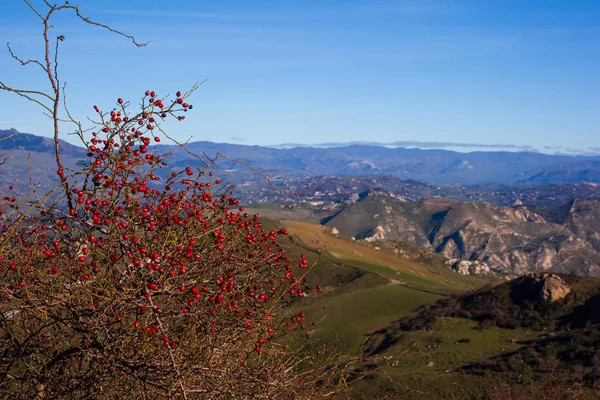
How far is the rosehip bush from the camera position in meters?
5.80

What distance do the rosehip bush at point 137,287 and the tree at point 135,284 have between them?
21 mm

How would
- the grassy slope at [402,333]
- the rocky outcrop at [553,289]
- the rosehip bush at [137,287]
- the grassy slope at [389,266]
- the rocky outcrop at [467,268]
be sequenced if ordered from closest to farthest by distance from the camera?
1. the rosehip bush at [137,287]
2. the grassy slope at [402,333]
3. the rocky outcrop at [553,289]
4. the grassy slope at [389,266]
5. the rocky outcrop at [467,268]

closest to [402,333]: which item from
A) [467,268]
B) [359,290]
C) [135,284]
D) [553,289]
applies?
[553,289]

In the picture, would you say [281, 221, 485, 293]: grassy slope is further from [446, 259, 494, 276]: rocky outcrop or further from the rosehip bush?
the rosehip bush

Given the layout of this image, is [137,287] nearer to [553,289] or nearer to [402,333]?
[402,333]

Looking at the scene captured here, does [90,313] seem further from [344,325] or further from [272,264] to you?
[344,325]

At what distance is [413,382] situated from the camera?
109 ft

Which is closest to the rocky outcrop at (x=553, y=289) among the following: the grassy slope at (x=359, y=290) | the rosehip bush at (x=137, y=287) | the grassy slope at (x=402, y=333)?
the grassy slope at (x=402, y=333)

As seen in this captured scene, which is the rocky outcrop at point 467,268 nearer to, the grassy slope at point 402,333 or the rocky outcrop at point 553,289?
the grassy slope at point 402,333

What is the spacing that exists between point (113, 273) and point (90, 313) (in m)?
0.55

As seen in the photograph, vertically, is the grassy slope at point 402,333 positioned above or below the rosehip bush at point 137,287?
below

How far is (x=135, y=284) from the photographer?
19.8 ft

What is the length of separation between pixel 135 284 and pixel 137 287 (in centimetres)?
39

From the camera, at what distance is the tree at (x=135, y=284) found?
19.0 ft
